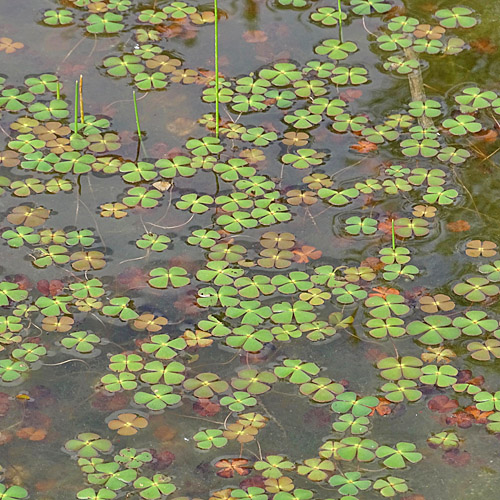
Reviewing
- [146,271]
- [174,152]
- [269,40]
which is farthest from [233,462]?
[269,40]

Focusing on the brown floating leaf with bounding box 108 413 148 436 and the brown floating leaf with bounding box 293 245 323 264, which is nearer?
the brown floating leaf with bounding box 108 413 148 436

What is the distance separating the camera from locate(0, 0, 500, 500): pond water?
3.25m

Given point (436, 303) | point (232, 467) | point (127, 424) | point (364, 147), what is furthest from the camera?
point (364, 147)

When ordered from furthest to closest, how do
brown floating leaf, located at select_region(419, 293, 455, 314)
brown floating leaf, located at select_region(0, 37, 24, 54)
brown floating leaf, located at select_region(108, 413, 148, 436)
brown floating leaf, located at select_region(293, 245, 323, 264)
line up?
brown floating leaf, located at select_region(0, 37, 24, 54) → brown floating leaf, located at select_region(293, 245, 323, 264) → brown floating leaf, located at select_region(419, 293, 455, 314) → brown floating leaf, located at select_region(108, 413, 148, 436)

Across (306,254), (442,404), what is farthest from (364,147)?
(442,404)

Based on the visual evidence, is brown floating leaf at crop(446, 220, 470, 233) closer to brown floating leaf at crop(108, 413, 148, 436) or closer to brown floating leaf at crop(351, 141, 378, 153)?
brown floating leaf at crop(351, 141, 378, 153)

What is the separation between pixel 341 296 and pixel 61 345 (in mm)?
1130

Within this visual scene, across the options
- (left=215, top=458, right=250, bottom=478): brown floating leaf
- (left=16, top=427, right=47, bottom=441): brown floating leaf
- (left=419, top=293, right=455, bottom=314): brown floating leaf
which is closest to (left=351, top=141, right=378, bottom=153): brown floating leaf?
(left=419, top=293, right=455, bottom=314): brown floating leaf

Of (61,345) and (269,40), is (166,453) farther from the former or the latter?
(269,40)

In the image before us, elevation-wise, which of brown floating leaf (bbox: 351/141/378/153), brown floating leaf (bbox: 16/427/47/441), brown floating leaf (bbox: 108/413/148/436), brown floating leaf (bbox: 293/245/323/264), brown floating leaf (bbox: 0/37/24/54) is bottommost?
brown floating leaf (bbox: 16/427/47/441)

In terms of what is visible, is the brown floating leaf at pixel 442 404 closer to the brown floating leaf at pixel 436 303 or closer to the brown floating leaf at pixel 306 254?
the brown floating leaf at pixel 436 303

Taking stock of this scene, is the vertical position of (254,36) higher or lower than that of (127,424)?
higher

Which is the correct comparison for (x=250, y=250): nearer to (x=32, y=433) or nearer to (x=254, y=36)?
(x=32, y=433)

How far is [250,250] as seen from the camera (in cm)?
394
